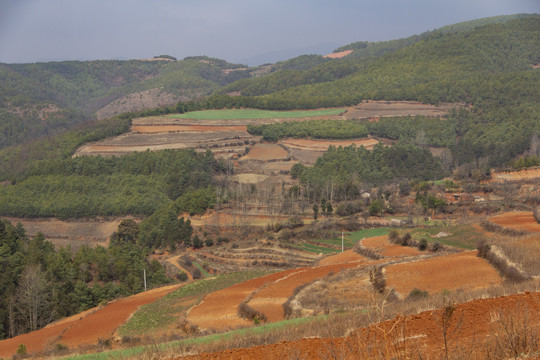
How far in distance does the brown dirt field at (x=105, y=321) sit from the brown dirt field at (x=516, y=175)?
43.8m

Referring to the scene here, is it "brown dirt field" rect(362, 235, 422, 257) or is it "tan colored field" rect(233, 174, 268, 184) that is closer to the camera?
"brown dirt field" rect(362, 235, 422, 257)

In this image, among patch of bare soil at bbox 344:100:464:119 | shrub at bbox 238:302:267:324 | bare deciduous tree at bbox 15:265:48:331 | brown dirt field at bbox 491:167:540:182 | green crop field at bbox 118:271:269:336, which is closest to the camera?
shrub at bbox 238:302:267:324

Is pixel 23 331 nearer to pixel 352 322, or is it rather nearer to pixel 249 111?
pixel 352 322

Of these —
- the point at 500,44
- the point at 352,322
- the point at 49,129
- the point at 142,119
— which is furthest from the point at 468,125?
the point at 49,129

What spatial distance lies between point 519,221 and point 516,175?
121 ft

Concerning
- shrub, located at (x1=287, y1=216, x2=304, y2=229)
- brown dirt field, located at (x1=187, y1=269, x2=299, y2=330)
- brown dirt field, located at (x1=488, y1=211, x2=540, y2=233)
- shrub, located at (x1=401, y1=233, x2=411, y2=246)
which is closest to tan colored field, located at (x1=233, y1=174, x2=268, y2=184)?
shrub, located at (x1=287, y1=216, x2=304, y2=229)

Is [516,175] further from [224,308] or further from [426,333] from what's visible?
[426,333]

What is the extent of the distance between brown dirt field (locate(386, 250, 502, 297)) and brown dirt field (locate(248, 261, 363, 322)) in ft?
13.1

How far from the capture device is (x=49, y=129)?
15300cm

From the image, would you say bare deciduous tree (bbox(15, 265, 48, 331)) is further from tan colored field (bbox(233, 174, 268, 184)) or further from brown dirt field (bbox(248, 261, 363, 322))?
tan colored field (bbox(233, 174, 268, 184))

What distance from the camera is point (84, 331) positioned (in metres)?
26.4

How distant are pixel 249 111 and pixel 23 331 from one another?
81403mm

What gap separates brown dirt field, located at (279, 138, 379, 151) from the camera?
9025 cm

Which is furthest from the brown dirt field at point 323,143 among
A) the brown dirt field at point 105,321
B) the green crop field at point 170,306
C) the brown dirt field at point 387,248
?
the brown dirt field at point 105,321
